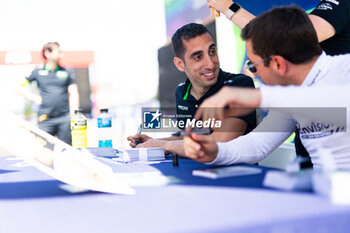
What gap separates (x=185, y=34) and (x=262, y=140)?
3.59 feet

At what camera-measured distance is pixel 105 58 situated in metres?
10.6

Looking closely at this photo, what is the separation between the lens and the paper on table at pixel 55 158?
93cm

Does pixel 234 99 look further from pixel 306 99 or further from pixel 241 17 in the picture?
pixel 241 17

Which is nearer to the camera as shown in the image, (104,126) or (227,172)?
(227,172)

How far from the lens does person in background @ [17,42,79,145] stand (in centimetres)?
412

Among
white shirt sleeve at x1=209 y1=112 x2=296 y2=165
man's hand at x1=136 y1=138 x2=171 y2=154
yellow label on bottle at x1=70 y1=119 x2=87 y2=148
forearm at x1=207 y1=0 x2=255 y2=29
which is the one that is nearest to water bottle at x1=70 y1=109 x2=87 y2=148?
yellow label on bottle at x1=70 y1=119 x2=87 y2=148

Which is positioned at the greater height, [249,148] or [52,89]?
[52,89]

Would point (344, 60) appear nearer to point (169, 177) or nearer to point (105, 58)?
point (169, 177)

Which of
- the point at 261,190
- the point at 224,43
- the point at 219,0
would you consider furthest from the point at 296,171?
the point at 224,43

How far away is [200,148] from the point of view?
1.18 metres

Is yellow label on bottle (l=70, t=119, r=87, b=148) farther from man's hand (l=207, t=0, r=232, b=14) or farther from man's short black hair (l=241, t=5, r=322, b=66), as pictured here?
man's short black hair (l=241, t=5, r=322, b=66)

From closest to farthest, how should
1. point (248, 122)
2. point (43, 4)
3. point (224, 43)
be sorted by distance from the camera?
point (248, 122) → point (224, 43) → point (43, 4)

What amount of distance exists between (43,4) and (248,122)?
9.20 metres

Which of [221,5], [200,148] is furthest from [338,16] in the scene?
[200,148]
